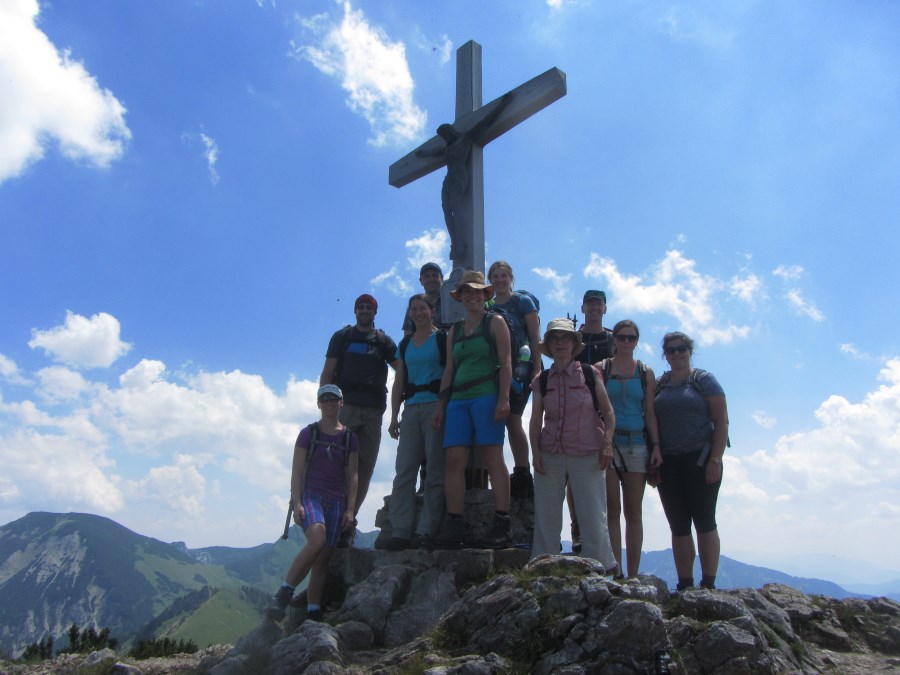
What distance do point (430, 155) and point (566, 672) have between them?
28.2 feet

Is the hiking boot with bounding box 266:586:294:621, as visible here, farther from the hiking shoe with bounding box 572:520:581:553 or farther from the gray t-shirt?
the gray t-shirt

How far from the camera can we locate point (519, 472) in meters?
7.14

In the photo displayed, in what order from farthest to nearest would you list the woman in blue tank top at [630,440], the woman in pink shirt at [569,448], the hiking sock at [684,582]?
the woman in blue tank top at [630,440]
the hiking sock at [684,582]
the woman in pink shirt at [569,448]

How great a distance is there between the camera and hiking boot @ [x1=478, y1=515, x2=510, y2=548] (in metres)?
6.06

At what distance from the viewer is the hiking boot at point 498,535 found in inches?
239

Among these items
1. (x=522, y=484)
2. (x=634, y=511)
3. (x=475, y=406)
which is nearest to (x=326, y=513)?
(x=475, y=406)

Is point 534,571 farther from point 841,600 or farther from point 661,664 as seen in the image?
point 841,600

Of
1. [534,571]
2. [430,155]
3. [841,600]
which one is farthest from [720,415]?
[430,155]

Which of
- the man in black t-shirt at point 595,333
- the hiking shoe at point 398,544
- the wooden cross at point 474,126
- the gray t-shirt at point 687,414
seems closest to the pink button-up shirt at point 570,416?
the gray t-shirt at point 687,414

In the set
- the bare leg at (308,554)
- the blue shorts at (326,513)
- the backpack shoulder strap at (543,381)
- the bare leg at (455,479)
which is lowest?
the bare leg at (308,554)

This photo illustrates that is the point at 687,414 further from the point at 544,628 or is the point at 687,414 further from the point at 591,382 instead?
the point at 544,628

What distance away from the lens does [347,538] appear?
684cm

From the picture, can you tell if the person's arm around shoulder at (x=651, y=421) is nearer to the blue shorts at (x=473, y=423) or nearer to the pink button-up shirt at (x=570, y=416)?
the pink button-up shirt at (x=570, y=416)

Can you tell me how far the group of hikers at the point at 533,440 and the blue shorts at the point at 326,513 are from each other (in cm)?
1
